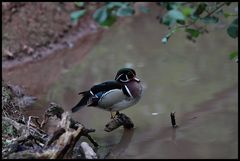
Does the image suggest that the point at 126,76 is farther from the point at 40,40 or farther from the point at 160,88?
the point at 40,40

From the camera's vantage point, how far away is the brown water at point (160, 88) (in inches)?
223

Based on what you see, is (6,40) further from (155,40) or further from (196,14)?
(196,14)

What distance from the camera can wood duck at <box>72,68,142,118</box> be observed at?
5.93 m

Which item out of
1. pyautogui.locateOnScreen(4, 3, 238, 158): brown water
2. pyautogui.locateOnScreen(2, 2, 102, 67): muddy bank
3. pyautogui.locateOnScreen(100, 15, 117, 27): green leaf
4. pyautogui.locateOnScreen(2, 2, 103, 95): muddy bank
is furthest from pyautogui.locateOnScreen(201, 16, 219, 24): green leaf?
pyautogui.locateOnScreen(2, 2, 102, 67): muddy bank

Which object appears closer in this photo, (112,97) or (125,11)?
(125,11)

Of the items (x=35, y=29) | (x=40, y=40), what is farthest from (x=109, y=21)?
(x=35, y=29)

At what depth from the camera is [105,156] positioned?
527cm

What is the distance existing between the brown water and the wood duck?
1.17ft

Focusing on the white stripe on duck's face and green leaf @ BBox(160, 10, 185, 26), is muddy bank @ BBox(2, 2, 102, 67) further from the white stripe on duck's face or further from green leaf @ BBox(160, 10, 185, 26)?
green leaf @ BBox(160, 10, 185, 26)

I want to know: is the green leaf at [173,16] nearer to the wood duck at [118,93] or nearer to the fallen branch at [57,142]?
the fallen branch at [57,142]

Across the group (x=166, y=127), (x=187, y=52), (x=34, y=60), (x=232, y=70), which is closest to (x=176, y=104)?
(x=166, y=127)

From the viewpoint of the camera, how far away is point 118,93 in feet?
19.4

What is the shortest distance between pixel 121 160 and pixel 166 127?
1.14 metres

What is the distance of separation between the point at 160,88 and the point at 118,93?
236 centimetres
